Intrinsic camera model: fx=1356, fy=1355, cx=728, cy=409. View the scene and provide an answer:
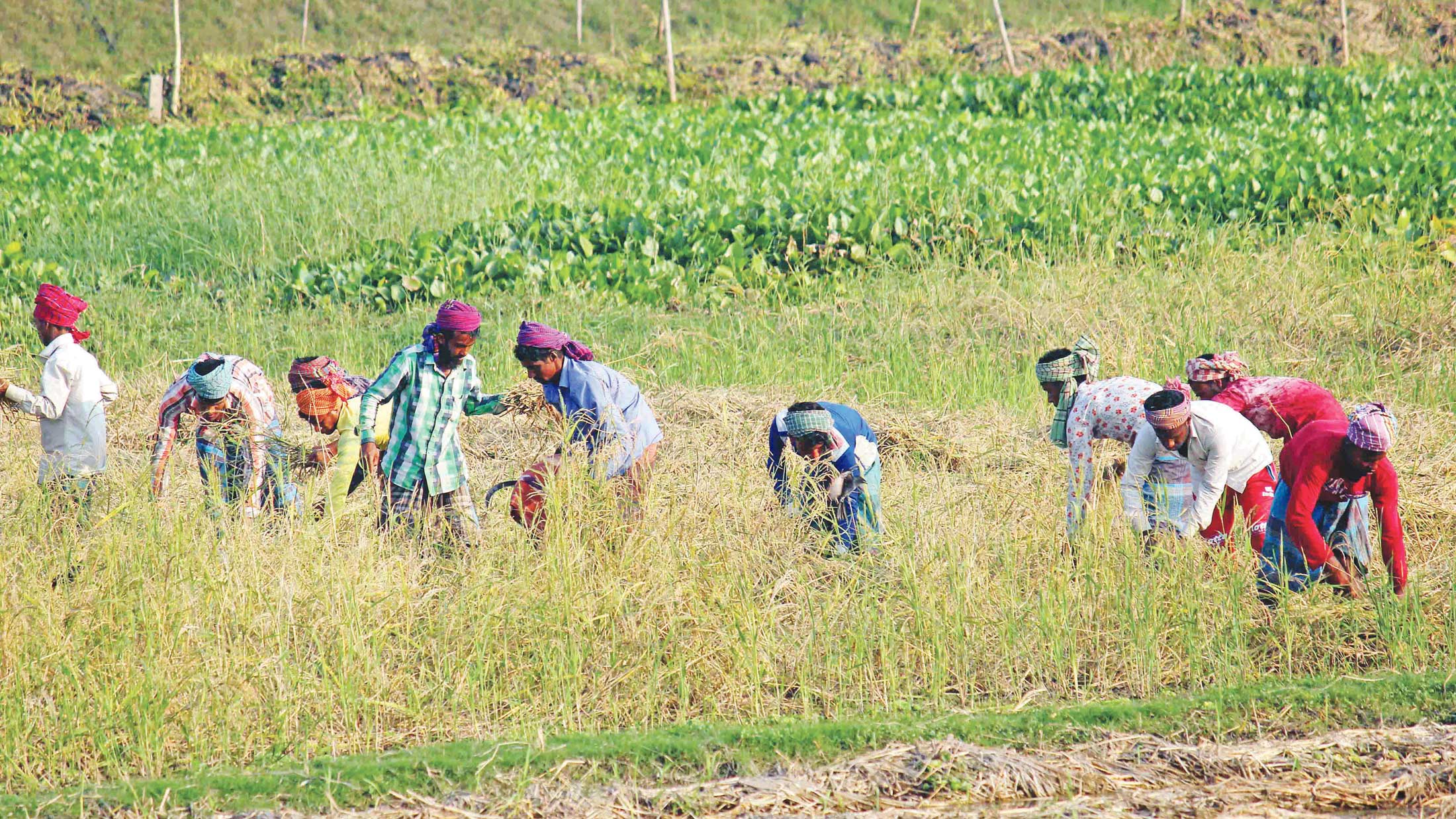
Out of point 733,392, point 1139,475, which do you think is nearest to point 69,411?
point 733,392

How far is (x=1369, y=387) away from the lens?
9094mm

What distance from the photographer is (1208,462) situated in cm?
560

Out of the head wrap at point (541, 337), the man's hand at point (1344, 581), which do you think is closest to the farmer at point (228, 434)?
the head wrap at point (541, 337)

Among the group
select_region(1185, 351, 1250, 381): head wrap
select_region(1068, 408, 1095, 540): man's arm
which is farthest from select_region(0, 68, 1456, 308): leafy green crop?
select_region(1068, 408, 1095, 540): man's arm

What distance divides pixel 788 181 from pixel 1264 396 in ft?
27.2

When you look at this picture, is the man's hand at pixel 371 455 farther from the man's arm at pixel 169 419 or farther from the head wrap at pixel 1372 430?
the head wrap at pixel 1372 430

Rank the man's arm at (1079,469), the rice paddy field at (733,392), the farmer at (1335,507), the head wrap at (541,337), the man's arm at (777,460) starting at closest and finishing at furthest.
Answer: the rice paddy field at (733,392) → the farmer at (1335,507) → the man's arm at (1079,469) → the head wrap at (541,337) → the man's arm at (777,460)

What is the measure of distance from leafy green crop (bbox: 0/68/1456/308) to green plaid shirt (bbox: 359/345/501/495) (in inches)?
218

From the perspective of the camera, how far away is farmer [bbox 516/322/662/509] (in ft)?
19.2

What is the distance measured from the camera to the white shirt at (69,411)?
602 centimetres

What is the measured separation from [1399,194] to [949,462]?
7635 millimetres

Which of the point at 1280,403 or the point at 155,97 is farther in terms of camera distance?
the point at 155,97

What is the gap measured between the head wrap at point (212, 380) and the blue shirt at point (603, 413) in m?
1.41

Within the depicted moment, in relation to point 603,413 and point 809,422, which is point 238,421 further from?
point 809,422
